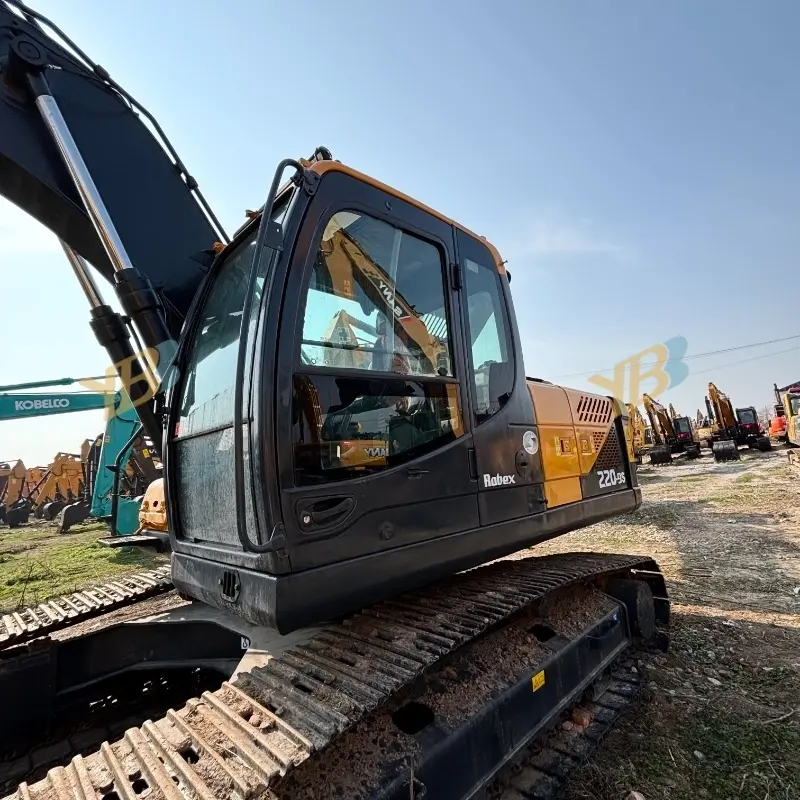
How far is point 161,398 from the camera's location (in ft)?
9.66

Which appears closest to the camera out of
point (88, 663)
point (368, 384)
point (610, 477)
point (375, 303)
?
point (368, 384)

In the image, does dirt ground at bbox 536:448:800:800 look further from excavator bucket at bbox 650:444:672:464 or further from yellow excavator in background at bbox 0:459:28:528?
yellow excavator in background at bbox 0:459:28:528

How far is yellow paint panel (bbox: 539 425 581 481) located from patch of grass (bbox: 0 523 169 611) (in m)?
3.28

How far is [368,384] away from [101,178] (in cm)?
238

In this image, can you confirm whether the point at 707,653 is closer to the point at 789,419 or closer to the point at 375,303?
the point at 375,303

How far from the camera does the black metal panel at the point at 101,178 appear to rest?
3072 mm

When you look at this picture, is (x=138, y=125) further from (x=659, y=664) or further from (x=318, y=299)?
(x=659, y=664)

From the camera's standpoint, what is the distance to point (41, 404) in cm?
1153

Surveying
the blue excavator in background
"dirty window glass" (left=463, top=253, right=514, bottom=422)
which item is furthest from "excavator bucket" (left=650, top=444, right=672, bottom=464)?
"dirty window glass" (left=463, top=253, right=514, bottom=422)

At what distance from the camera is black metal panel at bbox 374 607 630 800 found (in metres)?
1.74

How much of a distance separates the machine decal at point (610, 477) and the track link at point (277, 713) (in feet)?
5.47

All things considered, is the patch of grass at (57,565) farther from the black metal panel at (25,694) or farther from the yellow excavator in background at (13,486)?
the yellow excavator in background at (13,486)

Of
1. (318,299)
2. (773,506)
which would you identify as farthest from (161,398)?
(773,506)

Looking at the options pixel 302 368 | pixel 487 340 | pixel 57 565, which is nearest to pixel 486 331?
pixel 487 340
